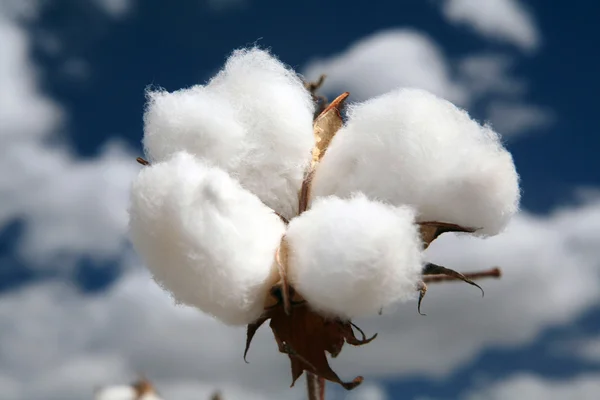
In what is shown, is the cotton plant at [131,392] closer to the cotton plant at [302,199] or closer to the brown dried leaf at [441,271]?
the cotton plant at [302,199]

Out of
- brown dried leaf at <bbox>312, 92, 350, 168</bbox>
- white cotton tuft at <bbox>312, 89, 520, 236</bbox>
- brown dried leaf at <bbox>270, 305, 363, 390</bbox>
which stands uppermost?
brown dried leaf at <bbox>312, 92, 350, 168</bbox>

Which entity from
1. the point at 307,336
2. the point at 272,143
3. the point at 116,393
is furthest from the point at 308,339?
the point at 116,393

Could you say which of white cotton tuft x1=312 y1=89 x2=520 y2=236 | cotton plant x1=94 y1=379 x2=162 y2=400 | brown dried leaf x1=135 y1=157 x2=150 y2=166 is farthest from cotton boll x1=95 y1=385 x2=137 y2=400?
white cotton tuft x1=312 y1=89 x2=520 y2=236

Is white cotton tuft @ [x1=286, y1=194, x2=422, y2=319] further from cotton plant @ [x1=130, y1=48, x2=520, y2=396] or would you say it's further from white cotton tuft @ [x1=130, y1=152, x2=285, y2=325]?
white cotton tuft @ [x1=130, y1=152, x2=285, y2=325]

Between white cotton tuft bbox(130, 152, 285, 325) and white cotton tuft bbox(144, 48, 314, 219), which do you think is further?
white cotton tuft bbox(144, 48, 314, 219)

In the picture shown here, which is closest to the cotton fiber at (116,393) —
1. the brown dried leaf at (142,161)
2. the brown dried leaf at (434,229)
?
the brown dried leaf at (142,161)

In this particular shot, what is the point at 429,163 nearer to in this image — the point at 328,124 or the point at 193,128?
the point at 328,124

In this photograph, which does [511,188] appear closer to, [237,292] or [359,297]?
[359,297]
